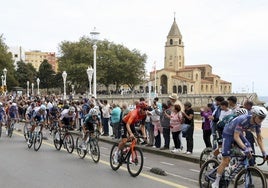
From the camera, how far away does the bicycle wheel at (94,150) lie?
13.1 meters

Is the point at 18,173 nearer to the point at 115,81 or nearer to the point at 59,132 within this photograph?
the point at 59,132

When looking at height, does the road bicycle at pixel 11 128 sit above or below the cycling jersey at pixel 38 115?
below

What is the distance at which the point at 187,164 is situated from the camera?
13.1 m

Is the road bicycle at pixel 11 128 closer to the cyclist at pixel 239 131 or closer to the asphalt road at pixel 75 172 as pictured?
the asphalt road at pixel 75 172

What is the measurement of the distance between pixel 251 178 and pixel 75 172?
5.34 meters

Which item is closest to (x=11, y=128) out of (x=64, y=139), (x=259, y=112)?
(x=64, y=139)

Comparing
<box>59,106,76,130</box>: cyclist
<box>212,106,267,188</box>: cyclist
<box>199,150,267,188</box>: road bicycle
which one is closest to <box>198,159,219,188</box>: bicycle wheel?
<box>199,150,267,188</box>: road bicycle

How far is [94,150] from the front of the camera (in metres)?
13.2

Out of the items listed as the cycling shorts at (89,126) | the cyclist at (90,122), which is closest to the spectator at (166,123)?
the cyclist at (90,122)

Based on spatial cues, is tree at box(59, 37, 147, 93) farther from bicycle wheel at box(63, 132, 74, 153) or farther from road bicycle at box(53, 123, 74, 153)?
bicycle wheel at box(63, 132, 74, 153)

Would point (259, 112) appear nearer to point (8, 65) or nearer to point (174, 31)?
point (8, 65)

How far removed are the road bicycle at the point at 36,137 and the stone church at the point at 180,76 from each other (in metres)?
130

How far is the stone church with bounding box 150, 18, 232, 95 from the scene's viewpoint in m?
157

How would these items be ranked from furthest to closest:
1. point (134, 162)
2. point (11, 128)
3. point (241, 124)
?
point (11, 128) → point (134, 162) → point (241, 124)
